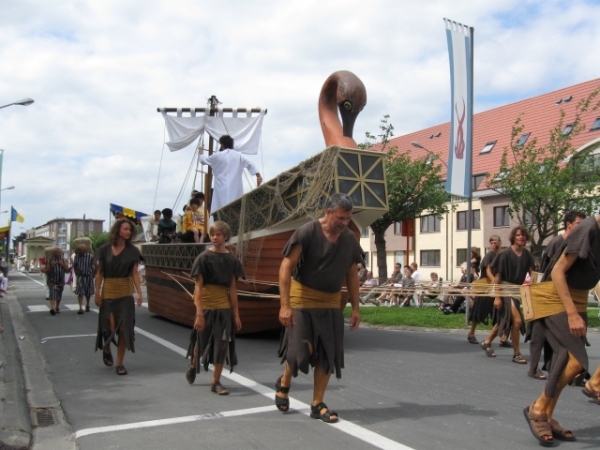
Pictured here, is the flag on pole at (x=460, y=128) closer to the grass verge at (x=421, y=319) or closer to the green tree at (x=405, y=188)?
the grass verge at (x=421, y=319)

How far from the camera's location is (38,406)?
648 cm

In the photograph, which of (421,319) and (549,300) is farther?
(421,319)

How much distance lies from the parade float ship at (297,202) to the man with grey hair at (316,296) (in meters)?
3.40

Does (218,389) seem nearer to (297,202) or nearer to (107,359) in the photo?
(107,359)

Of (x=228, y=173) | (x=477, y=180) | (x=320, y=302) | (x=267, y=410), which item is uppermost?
(x=477, y=180)

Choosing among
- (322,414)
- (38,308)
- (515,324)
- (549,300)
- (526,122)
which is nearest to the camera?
(549,300)

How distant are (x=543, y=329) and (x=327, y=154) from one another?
452cm

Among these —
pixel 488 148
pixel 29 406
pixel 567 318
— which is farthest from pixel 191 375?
pixel 488 148

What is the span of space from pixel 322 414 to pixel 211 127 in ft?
39.3

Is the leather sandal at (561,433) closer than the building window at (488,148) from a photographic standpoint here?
Yes

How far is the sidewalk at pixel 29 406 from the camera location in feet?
16.9

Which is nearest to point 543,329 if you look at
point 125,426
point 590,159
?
point 125,426

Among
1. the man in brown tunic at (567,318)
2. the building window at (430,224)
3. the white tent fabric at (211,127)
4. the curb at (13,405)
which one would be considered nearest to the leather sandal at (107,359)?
the curb at (13,405)

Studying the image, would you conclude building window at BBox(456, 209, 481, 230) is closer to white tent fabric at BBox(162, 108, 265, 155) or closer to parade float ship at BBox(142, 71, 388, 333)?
white tent fabric at BBox(162, 108, 265, 155)
